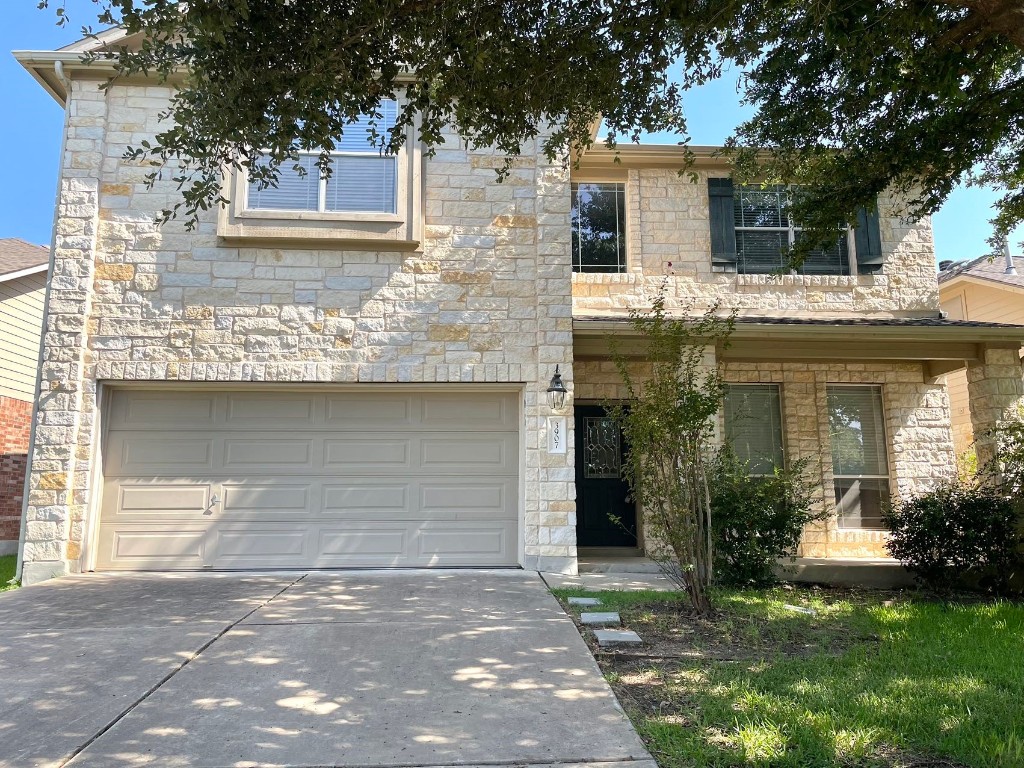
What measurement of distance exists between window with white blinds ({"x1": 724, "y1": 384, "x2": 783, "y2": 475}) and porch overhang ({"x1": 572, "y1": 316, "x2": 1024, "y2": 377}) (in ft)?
3.80

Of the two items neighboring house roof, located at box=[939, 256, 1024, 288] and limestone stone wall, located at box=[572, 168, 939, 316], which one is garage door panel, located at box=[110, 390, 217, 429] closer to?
limestone stone wall, located at box=[572, 168, 939, 316]

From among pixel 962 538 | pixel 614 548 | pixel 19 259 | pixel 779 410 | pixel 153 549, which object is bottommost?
pixel 614 548

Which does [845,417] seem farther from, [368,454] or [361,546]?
[361,546]

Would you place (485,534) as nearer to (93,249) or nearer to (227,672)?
(227,672)

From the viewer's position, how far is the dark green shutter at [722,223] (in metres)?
10.8

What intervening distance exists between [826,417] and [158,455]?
944cm

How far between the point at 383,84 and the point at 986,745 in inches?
227

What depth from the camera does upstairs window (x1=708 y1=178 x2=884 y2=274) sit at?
1088cm

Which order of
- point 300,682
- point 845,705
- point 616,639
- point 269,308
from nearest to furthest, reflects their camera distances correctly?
point 845,705 → point 300,682 → point 616,639 → point 269,308

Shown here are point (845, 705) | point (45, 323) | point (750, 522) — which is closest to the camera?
point (845, 705)

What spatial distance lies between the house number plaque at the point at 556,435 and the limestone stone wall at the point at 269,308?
11 cm

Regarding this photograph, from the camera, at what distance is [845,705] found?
3.89 meters

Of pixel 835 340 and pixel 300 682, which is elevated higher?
pixel 835 340

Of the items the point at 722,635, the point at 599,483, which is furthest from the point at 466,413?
the point at 722,635
